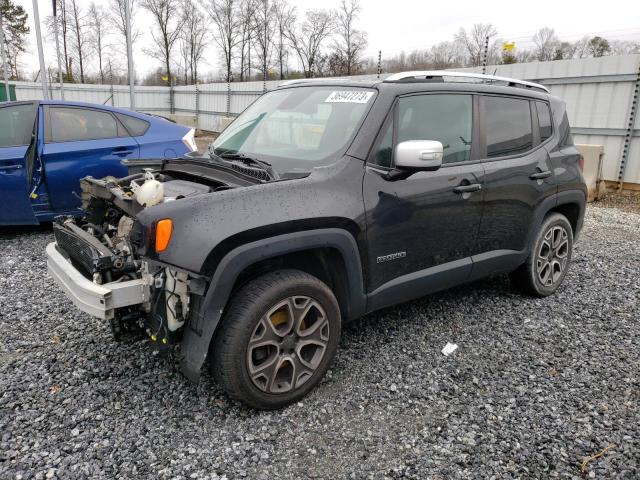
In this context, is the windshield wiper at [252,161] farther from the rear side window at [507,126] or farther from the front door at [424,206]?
the rear side window at [507,126]

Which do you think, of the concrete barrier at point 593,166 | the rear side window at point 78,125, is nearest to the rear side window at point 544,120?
the rear side window at point 78,125

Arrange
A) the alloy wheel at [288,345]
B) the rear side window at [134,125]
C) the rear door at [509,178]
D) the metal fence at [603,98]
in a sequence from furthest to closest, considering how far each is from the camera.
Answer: the metal fence at [603,98] → the rear side window at [134,125] → the rear door at [509,178] → the alloy wheel at [288,345]

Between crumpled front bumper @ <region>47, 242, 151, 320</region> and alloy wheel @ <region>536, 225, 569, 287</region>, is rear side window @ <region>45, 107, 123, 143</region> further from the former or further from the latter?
alloy wheel @ <region>536, 225, 569, 287</region>

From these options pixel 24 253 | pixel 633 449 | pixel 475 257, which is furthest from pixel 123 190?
pixel 633 449

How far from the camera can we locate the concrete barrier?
9.32 metres

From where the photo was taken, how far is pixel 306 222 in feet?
9.04

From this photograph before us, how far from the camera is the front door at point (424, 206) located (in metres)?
3.12

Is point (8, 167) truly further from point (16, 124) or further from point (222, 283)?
point (222, 283)

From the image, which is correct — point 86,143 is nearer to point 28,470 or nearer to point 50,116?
point 50,116

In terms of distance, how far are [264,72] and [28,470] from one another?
48332mm

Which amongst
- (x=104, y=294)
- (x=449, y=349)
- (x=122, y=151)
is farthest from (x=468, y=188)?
(x=122, y=151)

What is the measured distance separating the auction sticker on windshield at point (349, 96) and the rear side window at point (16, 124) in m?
4.07

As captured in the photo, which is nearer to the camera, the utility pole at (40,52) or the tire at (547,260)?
the tire at (547,260)

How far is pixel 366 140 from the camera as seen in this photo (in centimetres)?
311
